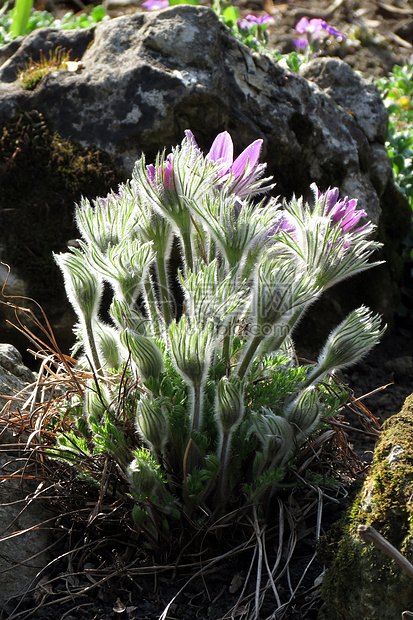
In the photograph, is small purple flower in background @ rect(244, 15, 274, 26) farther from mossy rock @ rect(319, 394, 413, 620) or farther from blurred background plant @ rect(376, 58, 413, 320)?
mossy rock @ rect(319, 394, 413, 620)

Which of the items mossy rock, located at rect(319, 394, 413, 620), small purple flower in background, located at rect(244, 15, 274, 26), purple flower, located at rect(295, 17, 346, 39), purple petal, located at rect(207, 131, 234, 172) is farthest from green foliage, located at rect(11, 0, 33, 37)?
mossy rock, located at rect(319, 394, 413, 620)

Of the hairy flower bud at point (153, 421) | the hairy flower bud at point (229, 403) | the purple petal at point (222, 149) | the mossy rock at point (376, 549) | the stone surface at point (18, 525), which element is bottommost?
the stone surface at point (18, 525)

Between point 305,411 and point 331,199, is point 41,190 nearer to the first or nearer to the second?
point 331,199

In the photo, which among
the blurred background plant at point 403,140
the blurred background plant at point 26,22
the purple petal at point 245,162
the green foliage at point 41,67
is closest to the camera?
the purple petal at point 245,162

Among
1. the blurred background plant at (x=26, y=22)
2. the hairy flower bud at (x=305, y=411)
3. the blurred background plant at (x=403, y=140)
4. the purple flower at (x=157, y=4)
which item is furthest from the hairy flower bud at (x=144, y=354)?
the purple flower at (x=157, y=4)

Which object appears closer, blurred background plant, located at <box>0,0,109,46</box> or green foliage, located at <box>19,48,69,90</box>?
green foliage, located at <box>19,48,69,90</box>

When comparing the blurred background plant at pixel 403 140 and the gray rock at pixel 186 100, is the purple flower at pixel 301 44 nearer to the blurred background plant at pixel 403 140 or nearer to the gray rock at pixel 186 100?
the blurred background plant at pixel 403 140

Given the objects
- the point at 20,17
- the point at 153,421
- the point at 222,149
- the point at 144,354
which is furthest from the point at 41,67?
the point at 20,17
